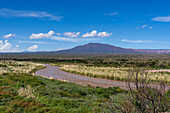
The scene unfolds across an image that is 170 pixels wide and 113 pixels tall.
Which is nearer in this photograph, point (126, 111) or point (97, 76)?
point (126, 111)

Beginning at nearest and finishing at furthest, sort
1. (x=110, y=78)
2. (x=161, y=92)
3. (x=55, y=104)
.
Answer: (x=161, y=92) < (x=55, y=104) < (x=110, y=78)

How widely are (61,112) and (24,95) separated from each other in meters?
4.39

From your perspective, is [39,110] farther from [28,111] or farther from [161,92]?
[161,92]

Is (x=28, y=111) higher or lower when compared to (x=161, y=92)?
lower

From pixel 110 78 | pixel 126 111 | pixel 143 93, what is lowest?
pixel 110 78

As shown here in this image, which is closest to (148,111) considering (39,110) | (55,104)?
(39,110)

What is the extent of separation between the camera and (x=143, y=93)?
457 centimetres

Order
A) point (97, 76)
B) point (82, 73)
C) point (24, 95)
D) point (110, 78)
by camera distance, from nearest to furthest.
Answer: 1. point (24, 95)
2. point (110, 78)
3. point (97, 76)
4. point (82, 73)

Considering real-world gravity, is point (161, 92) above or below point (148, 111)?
above

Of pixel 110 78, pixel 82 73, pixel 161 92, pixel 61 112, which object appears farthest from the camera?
pixel 82 73

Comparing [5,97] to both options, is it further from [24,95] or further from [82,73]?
[82,73]

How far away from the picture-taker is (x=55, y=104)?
10.9 meters

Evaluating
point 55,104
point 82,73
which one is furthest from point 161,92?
point 82,73

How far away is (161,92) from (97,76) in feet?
97.5
